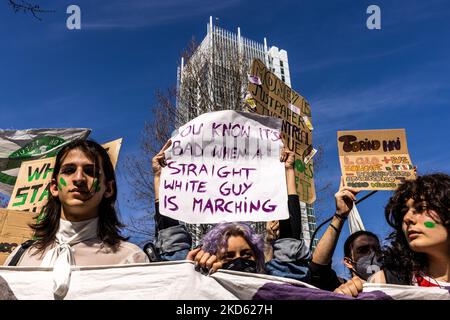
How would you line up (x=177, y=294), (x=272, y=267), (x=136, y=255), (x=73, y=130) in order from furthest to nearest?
1. (x=73, y=130)
2. (x=272, y=267)
3. (x=136, y=255)
4. (x=177, y=294)

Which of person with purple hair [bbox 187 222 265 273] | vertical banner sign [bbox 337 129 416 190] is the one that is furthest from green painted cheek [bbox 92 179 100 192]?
vertical banner sign [bbox 337 129 416 190]

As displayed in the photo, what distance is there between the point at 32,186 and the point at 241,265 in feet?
7.88

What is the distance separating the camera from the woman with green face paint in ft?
6.40

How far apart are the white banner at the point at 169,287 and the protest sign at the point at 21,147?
2548mm

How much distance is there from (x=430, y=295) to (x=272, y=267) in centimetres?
74

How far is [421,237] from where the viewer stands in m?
1.95

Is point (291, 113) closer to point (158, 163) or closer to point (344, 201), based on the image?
point (158, 163)

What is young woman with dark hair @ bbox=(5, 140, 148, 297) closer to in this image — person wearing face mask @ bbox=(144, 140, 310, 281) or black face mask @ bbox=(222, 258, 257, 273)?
person wearing face mask @ bbox=(144, 140, 310, 281)

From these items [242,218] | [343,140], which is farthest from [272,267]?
[343,140]

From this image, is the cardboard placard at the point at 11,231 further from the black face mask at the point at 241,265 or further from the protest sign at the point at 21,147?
the black face mask at the point at 241,265

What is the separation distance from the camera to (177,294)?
1753mm

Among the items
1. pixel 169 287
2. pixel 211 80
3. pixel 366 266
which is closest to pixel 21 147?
pixel 169 287

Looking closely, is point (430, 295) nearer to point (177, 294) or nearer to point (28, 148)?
point (177, 294)

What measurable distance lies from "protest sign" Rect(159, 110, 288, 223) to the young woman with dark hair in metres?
0.56
